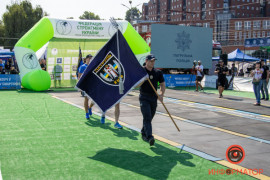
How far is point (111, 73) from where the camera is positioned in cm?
720

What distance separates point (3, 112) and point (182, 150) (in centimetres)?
721

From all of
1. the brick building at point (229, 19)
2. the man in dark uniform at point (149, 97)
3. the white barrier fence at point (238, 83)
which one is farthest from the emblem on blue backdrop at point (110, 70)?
the brick building at point (229, 19)

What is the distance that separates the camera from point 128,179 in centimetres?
462

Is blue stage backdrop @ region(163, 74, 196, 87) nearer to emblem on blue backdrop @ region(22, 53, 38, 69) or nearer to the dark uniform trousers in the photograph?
emblem on blue backdrop @ region(22, 53, 38, 69)

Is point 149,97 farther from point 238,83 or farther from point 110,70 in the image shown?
point 238,83

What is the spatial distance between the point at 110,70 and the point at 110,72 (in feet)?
0.15

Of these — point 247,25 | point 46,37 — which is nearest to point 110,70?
point 46,37

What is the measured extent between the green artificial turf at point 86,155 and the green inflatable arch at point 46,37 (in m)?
10.1

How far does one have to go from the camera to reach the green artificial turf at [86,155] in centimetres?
487

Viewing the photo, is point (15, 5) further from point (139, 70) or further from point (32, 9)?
point (139, 70)

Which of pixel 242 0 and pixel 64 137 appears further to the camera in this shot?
pixel 242 0

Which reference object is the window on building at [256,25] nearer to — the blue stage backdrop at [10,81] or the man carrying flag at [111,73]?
the blue stage backdrop at [10,81]

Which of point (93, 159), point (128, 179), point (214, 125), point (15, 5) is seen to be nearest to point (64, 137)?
point (93, 159)

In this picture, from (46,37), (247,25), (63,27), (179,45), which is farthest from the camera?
(247,25)
